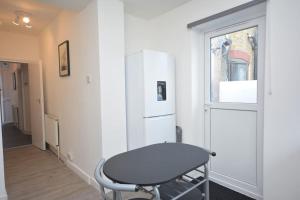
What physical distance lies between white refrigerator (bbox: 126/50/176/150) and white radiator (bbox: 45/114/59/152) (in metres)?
1.78

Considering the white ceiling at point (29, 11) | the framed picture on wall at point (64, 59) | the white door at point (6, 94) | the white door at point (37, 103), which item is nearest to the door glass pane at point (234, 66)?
the framed picture on wall at point (64, 59)

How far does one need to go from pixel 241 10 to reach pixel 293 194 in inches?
74.4

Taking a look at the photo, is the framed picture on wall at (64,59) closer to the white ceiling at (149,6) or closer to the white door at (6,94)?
the white ceiling at (149,6)

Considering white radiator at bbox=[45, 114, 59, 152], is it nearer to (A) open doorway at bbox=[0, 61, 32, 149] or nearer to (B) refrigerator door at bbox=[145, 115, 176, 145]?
(A) open doorway at bbox=[0, 61, 32, 149]

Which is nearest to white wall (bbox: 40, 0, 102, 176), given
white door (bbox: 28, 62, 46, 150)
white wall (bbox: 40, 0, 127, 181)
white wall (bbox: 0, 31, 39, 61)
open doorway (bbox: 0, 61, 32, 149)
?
white wall (bbox: 40, 0, 127, 181)

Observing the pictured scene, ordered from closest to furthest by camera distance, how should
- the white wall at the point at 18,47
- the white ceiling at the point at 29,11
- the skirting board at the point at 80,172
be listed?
1. the skirting board at the point at 80,172
2. the white ceiling at the point at 29,11
3. the white wall at the point at 18,47

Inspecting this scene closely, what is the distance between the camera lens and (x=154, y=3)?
2.50m

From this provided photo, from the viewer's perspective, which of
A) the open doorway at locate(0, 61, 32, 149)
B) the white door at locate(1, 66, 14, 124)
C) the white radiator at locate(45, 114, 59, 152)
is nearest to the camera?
the white radiator at locate(45, 114, 59, 152)

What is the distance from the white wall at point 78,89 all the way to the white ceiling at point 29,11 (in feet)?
0.49

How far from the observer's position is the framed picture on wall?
3.01 meters

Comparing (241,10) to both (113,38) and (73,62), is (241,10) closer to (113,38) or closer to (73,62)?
(113,38)

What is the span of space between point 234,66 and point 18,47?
4.51m

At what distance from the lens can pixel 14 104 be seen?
695cm

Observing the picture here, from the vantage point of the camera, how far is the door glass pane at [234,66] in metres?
2.15
